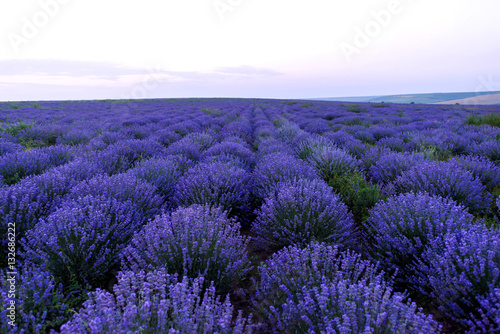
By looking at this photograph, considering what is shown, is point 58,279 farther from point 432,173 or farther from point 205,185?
point 432,173

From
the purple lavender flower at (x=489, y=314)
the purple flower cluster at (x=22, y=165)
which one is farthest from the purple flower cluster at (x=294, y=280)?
the purple flower cluster at (x=22, y=165)

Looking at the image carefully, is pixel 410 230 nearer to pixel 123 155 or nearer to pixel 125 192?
pixel 125 192

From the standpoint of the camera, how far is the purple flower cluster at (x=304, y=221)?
2369 mm

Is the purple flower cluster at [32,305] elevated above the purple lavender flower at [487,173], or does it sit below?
below

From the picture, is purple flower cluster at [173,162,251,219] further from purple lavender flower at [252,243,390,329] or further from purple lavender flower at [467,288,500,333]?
purple lavender flower at [467,288,500,333]

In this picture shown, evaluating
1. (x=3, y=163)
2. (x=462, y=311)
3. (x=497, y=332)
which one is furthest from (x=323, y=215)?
(x=3, y=163)

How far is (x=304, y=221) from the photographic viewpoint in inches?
96.8

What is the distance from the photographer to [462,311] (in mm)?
1490

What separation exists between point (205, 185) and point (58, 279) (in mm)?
1674

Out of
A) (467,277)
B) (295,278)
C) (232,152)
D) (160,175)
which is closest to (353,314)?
(295,278)

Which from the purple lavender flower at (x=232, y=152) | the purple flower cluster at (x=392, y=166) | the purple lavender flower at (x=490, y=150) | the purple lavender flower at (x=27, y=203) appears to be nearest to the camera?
the purple lavender flower at (x=27, y=203)

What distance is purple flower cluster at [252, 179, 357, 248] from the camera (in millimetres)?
2369

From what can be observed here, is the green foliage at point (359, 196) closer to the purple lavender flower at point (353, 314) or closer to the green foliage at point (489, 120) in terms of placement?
the purple lavender flower at point (353, 314)

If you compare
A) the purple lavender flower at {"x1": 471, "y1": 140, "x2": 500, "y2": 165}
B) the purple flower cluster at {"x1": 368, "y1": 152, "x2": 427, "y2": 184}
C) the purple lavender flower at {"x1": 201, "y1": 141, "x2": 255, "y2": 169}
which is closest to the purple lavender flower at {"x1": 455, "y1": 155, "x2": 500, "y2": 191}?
the purple flower cluster at {"x1": 368, "y1": 152, "x2": 427, "y2": 184}
